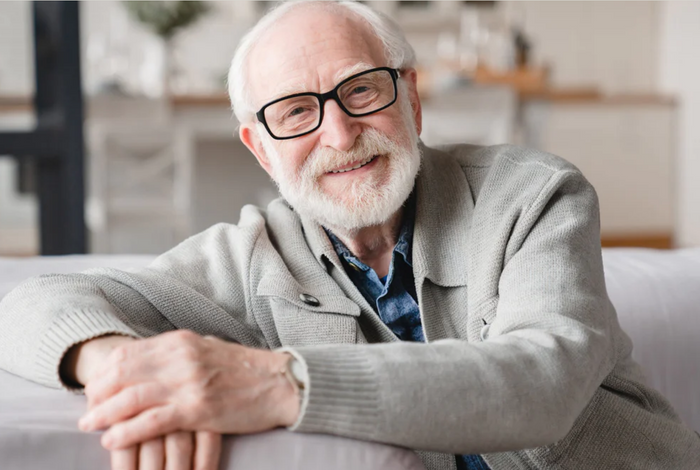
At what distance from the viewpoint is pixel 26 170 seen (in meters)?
4.90

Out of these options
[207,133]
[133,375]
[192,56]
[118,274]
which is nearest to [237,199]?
[207,133]

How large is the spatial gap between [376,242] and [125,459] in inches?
25.5

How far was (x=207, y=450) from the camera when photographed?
2.34 feet

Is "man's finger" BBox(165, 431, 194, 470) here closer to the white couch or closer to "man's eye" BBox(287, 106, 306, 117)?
the white couch

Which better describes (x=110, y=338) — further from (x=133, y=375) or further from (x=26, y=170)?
(x=26, y=170)

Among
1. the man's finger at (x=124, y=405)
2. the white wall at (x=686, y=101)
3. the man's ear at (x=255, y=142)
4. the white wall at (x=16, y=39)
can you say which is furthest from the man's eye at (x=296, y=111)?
the white wall at (x=686, y=101)

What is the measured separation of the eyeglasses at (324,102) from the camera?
1175 millimetres

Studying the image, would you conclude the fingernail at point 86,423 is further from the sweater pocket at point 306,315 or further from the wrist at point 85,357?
the sweater pocket at point 306,315

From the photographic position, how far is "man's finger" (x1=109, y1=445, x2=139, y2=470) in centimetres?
72

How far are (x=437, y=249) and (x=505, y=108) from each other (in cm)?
338

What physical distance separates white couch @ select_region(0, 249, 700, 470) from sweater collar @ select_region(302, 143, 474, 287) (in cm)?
43

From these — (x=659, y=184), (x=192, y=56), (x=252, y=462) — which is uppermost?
(x=192, y=56)

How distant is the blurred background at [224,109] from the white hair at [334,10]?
1.91m

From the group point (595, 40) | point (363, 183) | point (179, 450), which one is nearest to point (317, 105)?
point (363, 183)
